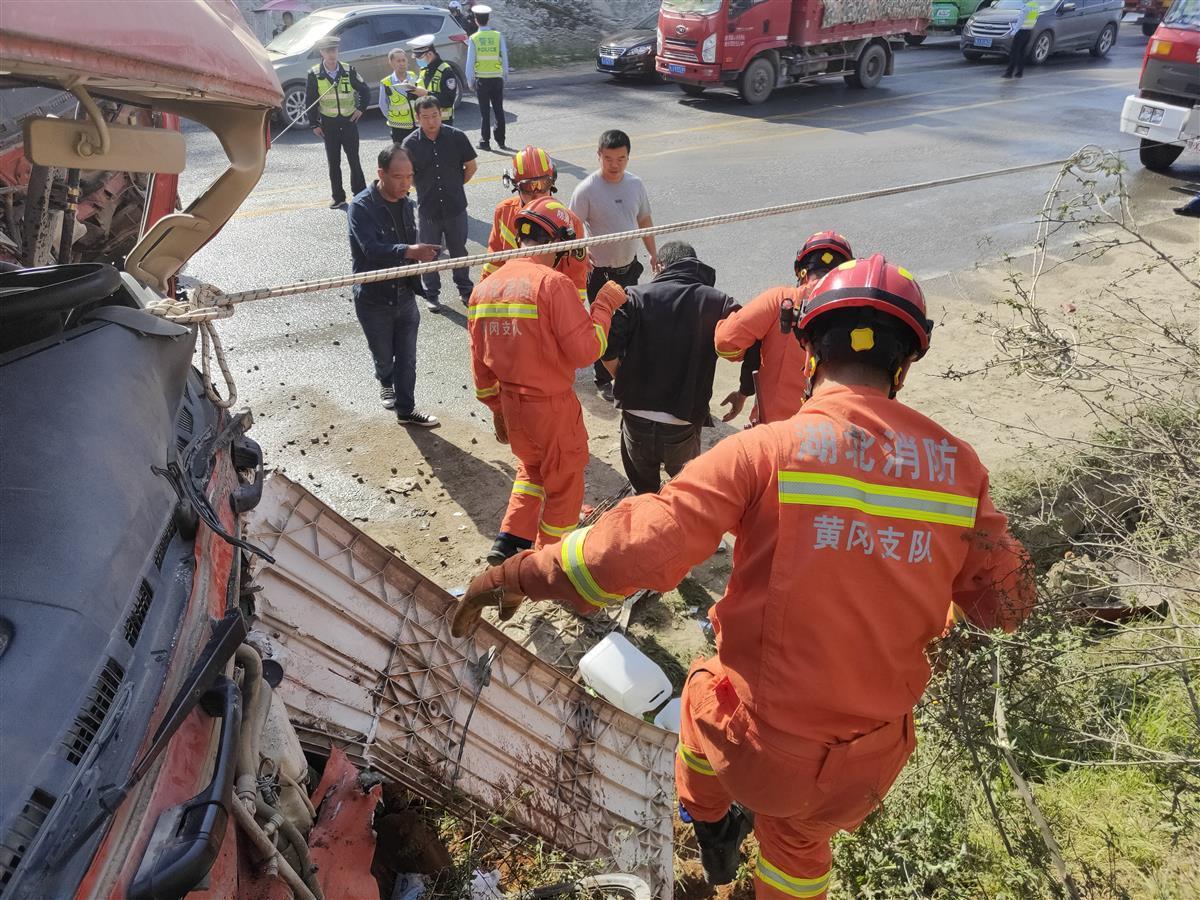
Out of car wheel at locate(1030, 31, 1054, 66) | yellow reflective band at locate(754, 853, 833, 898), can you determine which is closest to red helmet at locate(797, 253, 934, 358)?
yellow reflective band at locate(754, 853, 833, 898)

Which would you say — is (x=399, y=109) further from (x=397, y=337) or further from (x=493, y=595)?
(x=493, y=595)

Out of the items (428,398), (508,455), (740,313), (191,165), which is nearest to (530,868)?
(740,313)

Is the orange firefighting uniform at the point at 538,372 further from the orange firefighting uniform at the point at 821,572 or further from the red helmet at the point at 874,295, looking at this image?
the orange firefighting uniform at the point at 821,572

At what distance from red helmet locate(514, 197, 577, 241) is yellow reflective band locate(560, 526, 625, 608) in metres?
2.43

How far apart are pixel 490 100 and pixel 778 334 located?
364 inches

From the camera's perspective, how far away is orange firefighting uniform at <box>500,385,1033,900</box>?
2002 millimetres

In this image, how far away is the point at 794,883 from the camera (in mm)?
2451

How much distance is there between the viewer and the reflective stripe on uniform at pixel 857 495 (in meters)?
1.99

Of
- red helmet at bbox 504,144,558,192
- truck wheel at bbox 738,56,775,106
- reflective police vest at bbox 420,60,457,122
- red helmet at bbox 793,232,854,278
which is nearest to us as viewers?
red helmet at bbox 793,232,854,278

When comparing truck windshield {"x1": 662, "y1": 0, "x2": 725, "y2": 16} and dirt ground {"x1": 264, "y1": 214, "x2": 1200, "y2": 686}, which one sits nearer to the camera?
dirt ground {"x1": 264, "y1": 214, "x2": 1200, "y2": 686}

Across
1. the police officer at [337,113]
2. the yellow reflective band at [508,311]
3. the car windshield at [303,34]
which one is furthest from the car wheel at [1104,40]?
the yellow reflective band at [508,311]

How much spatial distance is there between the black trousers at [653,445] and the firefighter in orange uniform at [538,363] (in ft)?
1.18

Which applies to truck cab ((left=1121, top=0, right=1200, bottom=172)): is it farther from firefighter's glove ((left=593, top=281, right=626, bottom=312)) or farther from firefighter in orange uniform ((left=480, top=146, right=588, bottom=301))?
firefighter's glove ((left=593, top=281, right=626, bottom=312))

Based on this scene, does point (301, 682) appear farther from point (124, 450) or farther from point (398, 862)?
point (124, 450)
